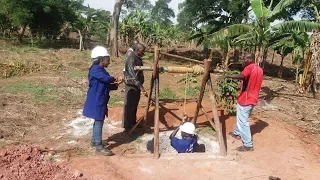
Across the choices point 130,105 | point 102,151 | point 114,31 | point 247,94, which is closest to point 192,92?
point 130,105

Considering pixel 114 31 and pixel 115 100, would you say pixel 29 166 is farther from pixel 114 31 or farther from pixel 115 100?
pixel 114 31

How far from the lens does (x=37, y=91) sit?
8578mm

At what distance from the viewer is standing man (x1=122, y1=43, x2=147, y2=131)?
597 cm

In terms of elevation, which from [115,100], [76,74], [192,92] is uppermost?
[76,74]

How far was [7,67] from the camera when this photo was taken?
37.4 ft

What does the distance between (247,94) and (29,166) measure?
358 centimetres

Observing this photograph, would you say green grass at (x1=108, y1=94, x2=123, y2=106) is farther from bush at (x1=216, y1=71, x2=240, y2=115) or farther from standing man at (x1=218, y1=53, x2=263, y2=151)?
standing man at (x1=218, y1=53, x2=263, y2=151)

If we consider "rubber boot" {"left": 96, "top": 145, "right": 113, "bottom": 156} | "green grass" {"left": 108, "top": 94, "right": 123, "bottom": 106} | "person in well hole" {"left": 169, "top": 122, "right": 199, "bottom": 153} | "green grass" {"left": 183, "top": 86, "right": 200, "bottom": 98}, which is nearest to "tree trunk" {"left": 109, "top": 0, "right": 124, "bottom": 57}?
"green grass" {"left": 183, "top": 86, "right": 200, "bottom": 98}

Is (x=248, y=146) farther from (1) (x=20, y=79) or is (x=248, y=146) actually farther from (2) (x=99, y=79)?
(1) (x=20, y=79)

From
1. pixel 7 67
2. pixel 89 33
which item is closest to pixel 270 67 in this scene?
pixel 89 33

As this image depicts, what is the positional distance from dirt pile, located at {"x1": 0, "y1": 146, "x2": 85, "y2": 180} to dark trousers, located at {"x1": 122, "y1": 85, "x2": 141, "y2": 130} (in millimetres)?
1924

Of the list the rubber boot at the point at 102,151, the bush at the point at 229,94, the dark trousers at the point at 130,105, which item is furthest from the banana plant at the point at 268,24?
the rubber boot at the point at 102,151

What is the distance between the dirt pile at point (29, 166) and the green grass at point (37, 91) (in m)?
3.22

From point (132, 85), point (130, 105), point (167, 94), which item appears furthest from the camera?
point (167, 94)
